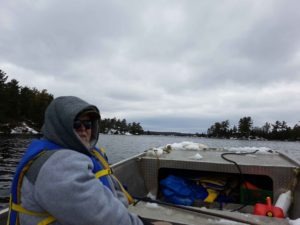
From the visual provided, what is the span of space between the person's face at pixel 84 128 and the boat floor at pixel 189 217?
139 centimetres

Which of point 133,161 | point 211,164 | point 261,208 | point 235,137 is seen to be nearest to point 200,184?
point 211,164

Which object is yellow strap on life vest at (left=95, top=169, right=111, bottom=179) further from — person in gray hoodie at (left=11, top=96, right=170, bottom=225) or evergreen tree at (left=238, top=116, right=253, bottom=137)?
evergreen tree at (left=238, top=116, right=253, bottom=137)

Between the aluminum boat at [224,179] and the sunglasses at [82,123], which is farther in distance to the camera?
the aluminum boat at [224,179]

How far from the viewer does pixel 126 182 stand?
15.4 ft

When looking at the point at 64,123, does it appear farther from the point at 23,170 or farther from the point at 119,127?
the point at 119,127

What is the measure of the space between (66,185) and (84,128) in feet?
1.83

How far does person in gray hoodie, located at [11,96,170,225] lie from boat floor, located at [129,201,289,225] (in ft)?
4.24

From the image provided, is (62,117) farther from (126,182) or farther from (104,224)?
(126,182)

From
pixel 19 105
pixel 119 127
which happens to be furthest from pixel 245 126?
pixel 19 105

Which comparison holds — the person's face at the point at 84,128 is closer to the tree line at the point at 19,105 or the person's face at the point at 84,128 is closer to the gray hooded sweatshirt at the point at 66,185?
the gray hooded sweatshirt at the point at 66,185

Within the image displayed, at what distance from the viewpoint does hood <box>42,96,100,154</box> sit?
5.54 ft

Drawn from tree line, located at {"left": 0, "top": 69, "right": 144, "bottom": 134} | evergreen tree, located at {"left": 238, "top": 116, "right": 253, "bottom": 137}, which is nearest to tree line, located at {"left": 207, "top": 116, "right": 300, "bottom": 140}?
evergreen tree, located at {"left": 238, "top": 116, "right": 253, "bottom": 137}

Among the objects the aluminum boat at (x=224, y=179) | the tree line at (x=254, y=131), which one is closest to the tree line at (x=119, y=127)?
the tree line at (x=254, y=131)

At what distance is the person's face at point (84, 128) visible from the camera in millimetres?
1913
